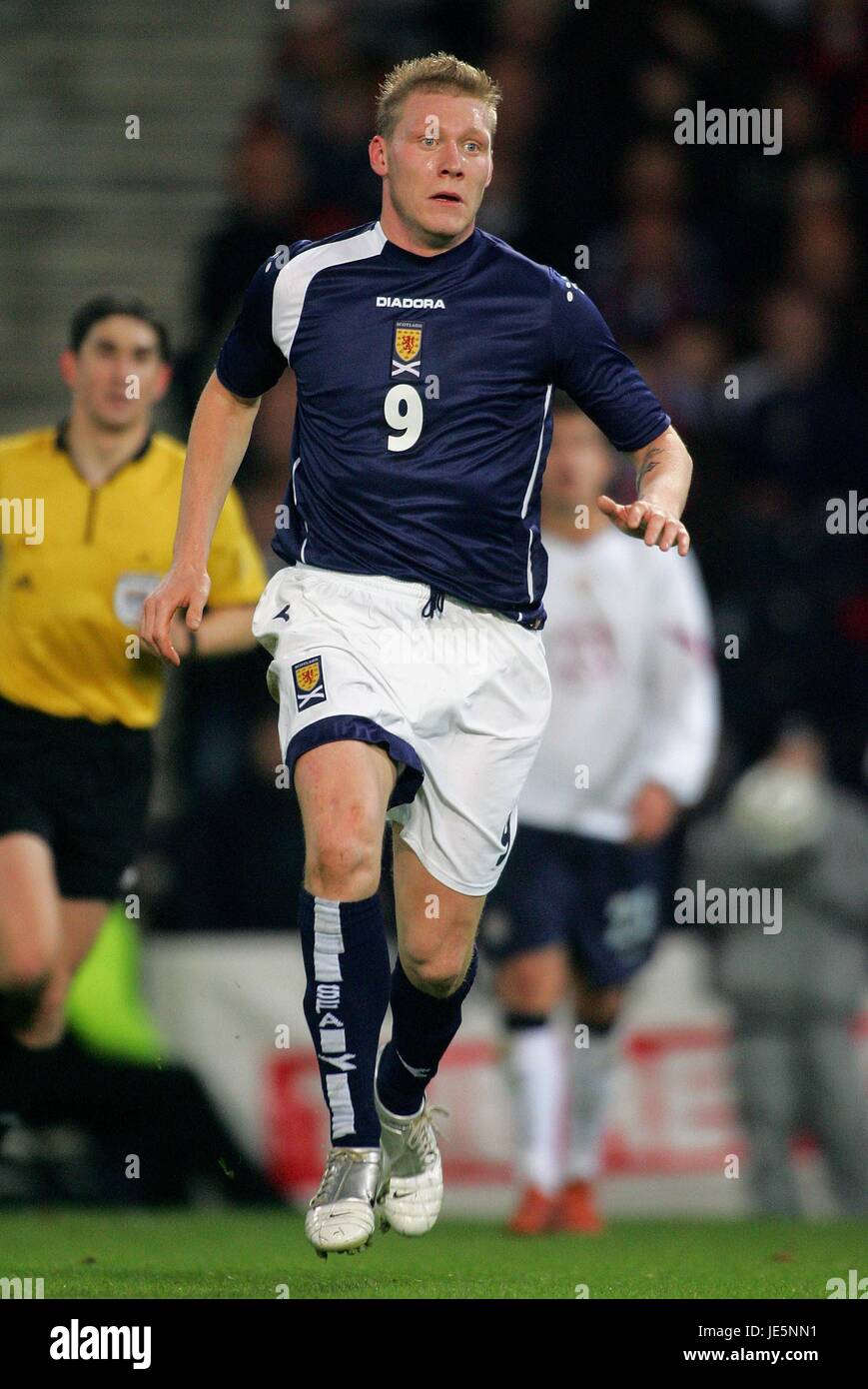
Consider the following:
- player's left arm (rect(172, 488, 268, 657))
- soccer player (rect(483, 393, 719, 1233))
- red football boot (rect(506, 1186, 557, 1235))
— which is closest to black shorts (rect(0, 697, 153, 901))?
player's left arm (rect(172, 488, 268, 657))

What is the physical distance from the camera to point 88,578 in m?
6.76

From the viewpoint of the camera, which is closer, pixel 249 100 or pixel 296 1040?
pixel 296 1040

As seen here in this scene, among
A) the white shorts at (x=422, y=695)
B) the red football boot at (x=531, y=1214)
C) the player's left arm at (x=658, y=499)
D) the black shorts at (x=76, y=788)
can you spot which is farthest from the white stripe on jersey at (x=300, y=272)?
the red football boot at (x=531, y=1214)

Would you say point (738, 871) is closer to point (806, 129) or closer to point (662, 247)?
point (662, 247)

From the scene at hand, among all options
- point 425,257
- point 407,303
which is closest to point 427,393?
point 407,303

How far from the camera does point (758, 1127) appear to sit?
8.02 metres

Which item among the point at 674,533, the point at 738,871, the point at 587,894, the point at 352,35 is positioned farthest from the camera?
Result: the point at 352,35

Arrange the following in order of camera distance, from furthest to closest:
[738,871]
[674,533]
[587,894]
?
[738,871], [587,894], [674,533]

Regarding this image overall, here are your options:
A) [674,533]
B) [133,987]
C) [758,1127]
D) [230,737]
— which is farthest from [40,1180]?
[674,533]

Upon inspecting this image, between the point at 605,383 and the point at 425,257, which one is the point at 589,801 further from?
the point at 425,257

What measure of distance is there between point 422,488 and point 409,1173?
63.8 inches

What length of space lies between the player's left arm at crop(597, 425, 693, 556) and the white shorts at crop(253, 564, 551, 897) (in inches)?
18.8

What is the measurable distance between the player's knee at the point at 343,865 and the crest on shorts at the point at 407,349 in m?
1.08

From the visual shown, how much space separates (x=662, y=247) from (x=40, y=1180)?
4868mm
